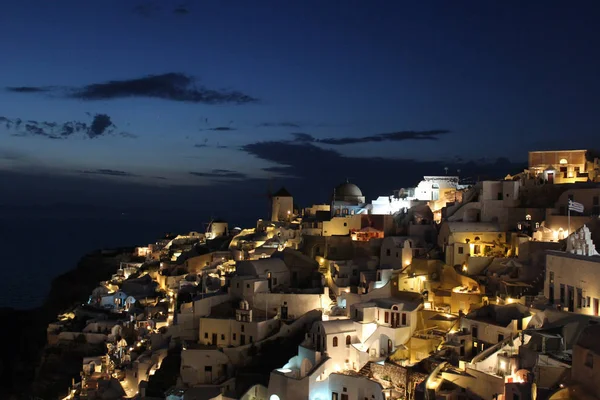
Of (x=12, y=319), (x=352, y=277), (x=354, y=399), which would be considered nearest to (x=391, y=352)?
(x=354, y=399)

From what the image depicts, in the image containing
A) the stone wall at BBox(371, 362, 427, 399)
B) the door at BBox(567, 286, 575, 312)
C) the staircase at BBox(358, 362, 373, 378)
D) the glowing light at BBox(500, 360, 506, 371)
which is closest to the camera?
the glowing light at BBox(500, 360, 506, 371)

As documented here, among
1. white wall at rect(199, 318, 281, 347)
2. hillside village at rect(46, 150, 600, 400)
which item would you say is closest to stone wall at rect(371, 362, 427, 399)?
hillside village at rect(46, 150, 600, 400)

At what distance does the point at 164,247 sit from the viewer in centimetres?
7056

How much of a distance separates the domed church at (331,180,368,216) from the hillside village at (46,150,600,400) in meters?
1.44

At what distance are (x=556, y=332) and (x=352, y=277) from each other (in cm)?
1547

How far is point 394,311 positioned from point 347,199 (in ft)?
87.1

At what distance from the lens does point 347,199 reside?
5534 centimetres

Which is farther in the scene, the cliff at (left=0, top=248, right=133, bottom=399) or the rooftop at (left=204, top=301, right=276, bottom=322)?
the cliff at (left=0, top=248, right=133, bottom=399)

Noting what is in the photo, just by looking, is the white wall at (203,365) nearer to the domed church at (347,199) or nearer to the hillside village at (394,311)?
the hillside village at (394,311)

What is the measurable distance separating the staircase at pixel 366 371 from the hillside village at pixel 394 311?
23cm

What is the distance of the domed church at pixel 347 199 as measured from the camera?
51031mm

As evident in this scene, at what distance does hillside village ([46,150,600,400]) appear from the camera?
23.5 meters

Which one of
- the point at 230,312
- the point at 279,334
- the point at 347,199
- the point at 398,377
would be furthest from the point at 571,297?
the point at 347,199

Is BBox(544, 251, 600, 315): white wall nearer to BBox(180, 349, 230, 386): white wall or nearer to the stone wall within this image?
the stone wall
